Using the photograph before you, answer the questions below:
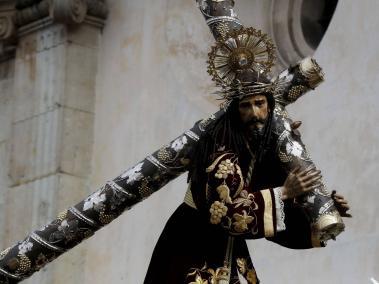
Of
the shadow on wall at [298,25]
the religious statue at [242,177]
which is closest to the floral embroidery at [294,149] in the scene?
the religious statue at [242,177]

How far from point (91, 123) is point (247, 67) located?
523 centimetres

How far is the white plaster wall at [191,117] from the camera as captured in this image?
33.8 ft

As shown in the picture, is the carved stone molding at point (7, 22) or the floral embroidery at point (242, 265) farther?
the carved stone molding at point (7, 22)

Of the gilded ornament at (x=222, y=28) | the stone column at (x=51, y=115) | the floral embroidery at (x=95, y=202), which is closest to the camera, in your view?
the gilded ornament at (x=222, y=28)

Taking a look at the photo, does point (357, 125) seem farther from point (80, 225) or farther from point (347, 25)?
point (80, 225)

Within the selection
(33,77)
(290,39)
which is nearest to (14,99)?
(33,77)

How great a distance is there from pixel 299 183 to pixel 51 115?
5524 mm

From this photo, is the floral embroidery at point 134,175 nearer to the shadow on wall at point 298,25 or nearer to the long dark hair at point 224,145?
the long dark hair at point 224,145

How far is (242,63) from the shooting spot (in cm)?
752

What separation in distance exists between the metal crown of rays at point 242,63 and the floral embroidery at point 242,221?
50 centimetres

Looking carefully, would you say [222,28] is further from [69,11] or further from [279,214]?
[69,11]

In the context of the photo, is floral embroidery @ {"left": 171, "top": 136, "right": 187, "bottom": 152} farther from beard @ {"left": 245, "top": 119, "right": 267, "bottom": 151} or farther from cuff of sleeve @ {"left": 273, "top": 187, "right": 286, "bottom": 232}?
cuff of sleeve @ {"left": 273, "top": 187, "right": 286, "bottom": 232}

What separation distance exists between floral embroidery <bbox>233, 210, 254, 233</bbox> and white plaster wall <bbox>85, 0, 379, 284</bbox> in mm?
2824

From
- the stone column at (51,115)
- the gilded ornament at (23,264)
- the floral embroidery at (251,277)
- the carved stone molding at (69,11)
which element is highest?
the carved stone molding at (69,11)
